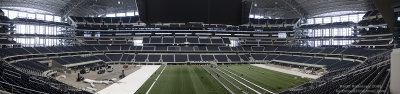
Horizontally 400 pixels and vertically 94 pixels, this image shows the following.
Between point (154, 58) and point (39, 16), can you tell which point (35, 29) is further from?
point (154, 58)

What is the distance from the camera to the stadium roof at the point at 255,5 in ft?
181

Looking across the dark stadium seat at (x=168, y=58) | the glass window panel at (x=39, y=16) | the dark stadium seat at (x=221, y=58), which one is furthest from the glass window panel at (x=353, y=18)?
the glass window panel at (x=39, y=16)

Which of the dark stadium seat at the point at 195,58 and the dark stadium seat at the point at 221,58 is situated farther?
the dark stadium seat at the point at 221,58

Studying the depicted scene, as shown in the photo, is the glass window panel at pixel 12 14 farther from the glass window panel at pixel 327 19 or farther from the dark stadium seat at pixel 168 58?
the glass window panel at pixel 327 19

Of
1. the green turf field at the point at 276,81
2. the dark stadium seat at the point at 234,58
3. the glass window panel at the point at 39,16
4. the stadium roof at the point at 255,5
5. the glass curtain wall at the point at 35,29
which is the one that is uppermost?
the stadium roof at the point at 255,5

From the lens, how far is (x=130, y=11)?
264ft

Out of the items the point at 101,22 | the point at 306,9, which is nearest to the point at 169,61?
the point at 101,22

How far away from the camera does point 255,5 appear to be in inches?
2233

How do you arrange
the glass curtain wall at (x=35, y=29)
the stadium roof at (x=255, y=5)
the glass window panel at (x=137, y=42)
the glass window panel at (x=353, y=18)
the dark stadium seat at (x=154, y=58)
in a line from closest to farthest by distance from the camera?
the stadium roof at (x=255, y=5)
the glass curtain wall at (x=35, y=29)
the dark stadium seat at (x=154, y=58)
the glass window panel at (x=353, y=18)
the glass window panel at (x=137, y=42)

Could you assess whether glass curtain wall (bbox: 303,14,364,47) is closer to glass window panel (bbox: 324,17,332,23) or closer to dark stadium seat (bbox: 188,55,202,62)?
glass window panel (bbox: 324,17,332,23)

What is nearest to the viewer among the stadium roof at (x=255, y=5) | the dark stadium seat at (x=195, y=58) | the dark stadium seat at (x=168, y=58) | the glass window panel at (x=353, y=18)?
the stadium roof at (x=255, y=5)

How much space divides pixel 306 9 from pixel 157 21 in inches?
2538

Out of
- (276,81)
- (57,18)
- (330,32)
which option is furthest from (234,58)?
(57,18)

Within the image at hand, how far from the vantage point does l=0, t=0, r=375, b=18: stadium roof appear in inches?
2170
